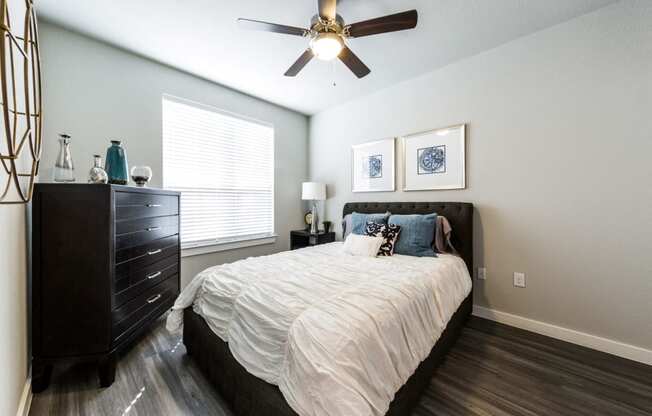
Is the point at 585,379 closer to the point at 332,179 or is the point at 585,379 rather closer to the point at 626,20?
the point at 626,20

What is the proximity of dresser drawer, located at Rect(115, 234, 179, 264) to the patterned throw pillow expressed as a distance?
1.91 m

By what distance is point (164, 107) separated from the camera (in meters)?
2.69

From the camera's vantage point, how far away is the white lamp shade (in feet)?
12.1


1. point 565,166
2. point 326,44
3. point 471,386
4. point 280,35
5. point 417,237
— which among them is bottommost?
point 471,386

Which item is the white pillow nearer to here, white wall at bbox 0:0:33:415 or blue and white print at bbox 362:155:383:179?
blue and white print at bbox 362:155:383:179

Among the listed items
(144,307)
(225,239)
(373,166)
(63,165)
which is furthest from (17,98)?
(373,166)

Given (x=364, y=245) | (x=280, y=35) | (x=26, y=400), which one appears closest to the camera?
(x=26, y=400)

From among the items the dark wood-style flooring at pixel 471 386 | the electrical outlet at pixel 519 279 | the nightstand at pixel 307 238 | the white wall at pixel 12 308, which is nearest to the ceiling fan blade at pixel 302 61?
the white wall at pixel 12 308

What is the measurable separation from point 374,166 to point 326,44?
1764 millimetres

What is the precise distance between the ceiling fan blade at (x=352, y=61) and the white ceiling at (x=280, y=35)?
0.99ft

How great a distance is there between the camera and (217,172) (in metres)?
3.13

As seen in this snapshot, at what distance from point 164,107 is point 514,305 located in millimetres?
4043

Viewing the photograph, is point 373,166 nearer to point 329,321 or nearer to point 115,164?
point 329,321

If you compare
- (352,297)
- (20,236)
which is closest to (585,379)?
(352,297)
